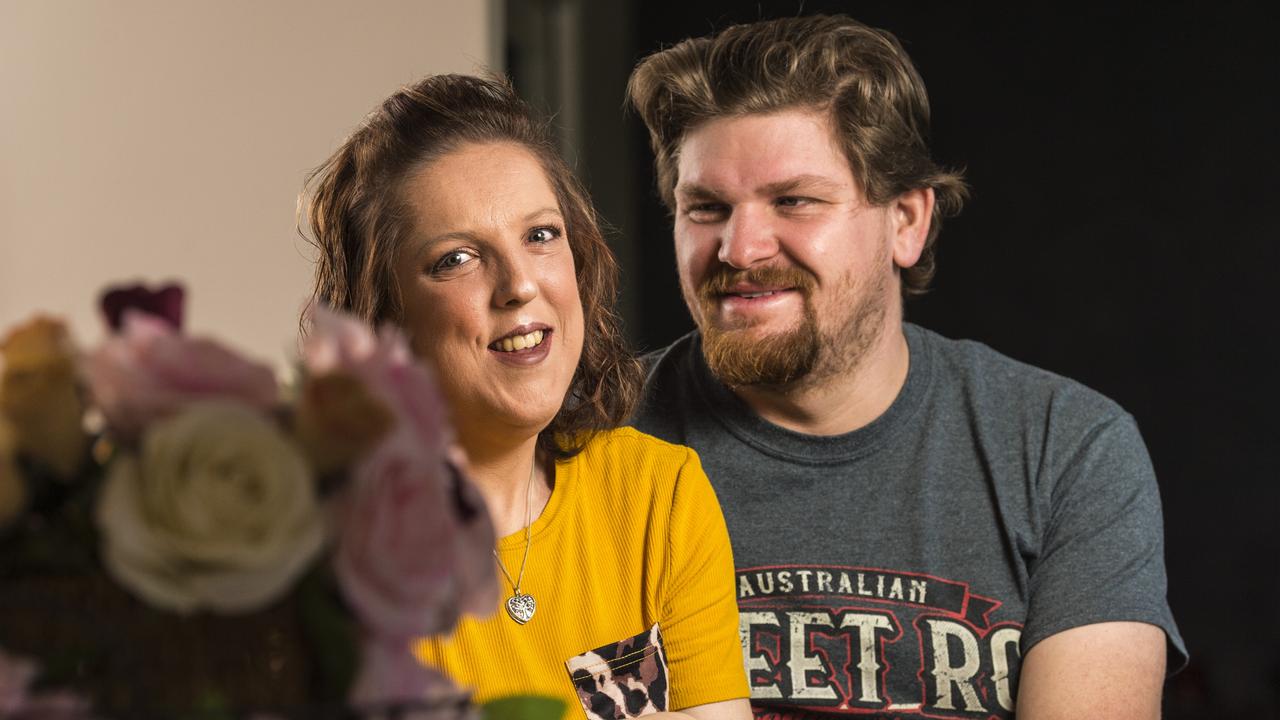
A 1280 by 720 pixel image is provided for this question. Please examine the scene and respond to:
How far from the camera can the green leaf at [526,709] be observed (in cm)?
62

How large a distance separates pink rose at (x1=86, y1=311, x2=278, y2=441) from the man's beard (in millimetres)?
1370

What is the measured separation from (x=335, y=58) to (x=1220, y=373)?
8.86 feet

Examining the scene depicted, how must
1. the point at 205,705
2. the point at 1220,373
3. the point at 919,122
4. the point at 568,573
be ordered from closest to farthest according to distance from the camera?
the point at 205,705, the point at 568,573, the point at 919,122, the point at 1220,373

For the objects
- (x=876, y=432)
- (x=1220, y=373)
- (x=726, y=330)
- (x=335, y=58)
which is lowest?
(x=1220, y=373)

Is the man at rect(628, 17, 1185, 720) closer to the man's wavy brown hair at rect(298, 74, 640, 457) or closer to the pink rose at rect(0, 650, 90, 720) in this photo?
the man's wavy brown hair at rect(298, 74, 640, 457)

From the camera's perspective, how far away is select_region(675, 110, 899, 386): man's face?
6.24ft

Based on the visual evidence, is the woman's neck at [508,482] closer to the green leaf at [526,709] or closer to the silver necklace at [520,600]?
the silver necklace at [520,600]

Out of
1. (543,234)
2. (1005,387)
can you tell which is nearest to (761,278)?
(1005,387)

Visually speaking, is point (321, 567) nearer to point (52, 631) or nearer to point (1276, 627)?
point (52, 631)

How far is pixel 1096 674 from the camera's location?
1647 mm

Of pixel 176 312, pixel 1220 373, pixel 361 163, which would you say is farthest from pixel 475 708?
pixel 1220 373

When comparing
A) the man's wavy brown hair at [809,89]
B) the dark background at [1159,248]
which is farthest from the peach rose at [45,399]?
the dark background at [1159,248]

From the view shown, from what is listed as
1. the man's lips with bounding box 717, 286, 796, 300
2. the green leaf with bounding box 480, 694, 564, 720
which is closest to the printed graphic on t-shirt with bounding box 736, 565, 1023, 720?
the man's lips with bounding box 717, 286, 796, 300

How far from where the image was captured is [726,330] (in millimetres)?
1916
